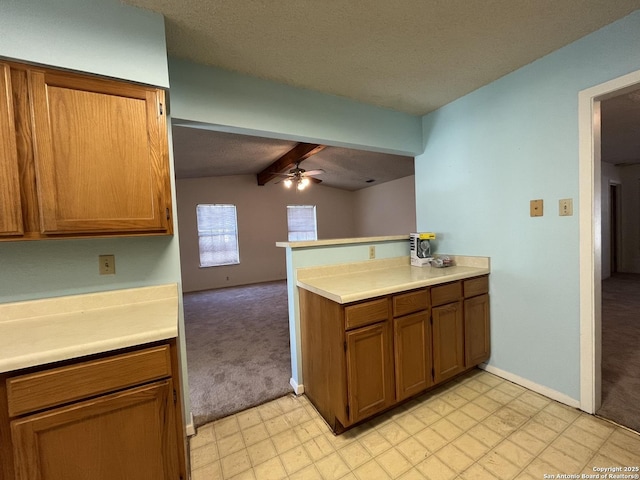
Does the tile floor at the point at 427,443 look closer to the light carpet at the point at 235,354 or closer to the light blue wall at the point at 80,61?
the light carpet at the point at 235,354

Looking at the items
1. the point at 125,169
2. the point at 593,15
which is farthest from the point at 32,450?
the point at 593,15

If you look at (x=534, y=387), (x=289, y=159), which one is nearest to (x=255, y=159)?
(x=289, y=159)

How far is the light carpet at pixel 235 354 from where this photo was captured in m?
2.04

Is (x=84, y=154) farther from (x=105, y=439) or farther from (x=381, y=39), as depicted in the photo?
(x=381, y=39)

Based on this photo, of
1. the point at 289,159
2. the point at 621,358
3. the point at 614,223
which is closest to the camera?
the point at 621,358

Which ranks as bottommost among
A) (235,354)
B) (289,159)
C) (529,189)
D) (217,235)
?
(235,354)

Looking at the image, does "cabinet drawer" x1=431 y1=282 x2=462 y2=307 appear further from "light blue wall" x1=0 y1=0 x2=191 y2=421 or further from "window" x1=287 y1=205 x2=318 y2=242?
"window" x1=287 y1=205 x2=318 y2=242

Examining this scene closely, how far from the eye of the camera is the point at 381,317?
1608mm

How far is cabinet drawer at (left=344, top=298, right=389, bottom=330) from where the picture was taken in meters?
1.50

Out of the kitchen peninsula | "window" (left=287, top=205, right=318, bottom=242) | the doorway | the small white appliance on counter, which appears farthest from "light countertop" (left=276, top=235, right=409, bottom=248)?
the doorway

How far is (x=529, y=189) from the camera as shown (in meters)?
1.92

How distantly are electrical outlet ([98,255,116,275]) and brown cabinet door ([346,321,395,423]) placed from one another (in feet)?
4.48

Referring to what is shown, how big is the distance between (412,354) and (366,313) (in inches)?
19.8

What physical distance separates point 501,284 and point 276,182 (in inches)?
233
